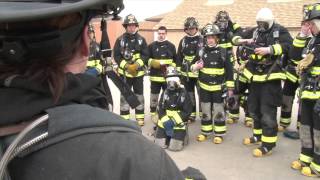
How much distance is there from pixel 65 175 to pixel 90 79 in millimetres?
259

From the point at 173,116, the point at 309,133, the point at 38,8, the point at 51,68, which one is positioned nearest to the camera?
the point at 38,8

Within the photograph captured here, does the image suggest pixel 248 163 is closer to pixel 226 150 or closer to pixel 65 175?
pixel 226 150

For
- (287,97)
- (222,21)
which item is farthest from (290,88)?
(222,21)

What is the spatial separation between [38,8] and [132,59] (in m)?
6.71

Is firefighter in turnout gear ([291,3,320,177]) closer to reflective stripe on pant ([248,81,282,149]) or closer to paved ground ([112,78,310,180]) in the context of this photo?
paved ground ([112,78,310,180])

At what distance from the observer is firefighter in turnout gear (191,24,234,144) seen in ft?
20.3

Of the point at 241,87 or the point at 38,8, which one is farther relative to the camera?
the point at 241,87

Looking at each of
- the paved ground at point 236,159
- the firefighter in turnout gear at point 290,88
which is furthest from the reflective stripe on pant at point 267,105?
the firefighter in turnout gear at point 290,88

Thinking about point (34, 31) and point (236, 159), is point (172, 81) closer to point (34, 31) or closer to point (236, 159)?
point (236, 159)

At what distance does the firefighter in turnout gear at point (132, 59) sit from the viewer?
24.4 ft

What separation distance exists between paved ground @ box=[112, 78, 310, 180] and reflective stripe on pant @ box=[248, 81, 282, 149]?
1.10 ft

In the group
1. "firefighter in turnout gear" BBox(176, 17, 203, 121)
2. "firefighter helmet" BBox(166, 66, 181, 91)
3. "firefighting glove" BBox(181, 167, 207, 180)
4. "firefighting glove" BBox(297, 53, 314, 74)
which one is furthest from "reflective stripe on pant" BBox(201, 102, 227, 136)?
"firefighting glove" BBox(181, 167, 207, 180)

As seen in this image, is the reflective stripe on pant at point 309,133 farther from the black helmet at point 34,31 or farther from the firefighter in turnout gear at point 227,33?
the black helmet at point 34,31

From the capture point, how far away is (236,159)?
572cm
